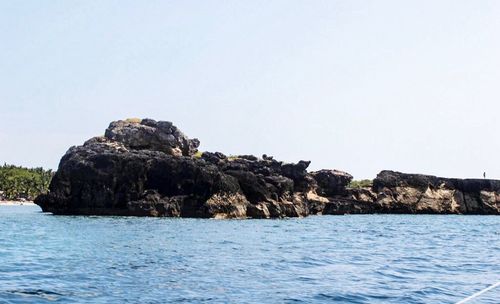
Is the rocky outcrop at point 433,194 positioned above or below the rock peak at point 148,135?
below

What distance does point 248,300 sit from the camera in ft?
57.8

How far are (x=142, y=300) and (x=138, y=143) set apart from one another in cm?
10458

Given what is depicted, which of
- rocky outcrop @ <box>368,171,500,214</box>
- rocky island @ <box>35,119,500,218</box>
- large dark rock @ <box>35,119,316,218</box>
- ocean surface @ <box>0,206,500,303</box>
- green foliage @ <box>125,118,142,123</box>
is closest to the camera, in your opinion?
ocean surface @ <box>0,206,500,303</box>

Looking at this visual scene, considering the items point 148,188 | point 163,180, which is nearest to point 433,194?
point 163,180

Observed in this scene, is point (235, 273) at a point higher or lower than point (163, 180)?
lower

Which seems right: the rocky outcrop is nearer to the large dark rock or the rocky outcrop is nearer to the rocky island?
the rocky island

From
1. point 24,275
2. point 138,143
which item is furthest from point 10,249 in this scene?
point 138,143

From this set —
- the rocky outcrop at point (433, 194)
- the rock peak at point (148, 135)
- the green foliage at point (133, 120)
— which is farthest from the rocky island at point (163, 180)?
the rocky outcrop at point (433, 194)

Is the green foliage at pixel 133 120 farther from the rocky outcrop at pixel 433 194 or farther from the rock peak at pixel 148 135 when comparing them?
the rocky outcrop at pixel 433 194

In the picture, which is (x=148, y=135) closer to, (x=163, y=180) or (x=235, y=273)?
(x=163, y=180)

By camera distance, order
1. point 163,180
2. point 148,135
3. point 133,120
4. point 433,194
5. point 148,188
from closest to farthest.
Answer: point 148,188 → point 163,180 → point 148,135 → point 133,120 → point 433,194

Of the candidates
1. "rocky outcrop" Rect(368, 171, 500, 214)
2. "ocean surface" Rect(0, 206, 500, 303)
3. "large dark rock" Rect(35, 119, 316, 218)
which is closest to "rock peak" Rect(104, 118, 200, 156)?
"large dark rock" Rect(35, 119, 316, 218)

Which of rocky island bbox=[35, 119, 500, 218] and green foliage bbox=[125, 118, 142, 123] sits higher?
green foliage bbox=[125, 118, 142, 123]

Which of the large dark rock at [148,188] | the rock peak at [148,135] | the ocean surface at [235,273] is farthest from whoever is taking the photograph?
the rock peak at [148,135]
